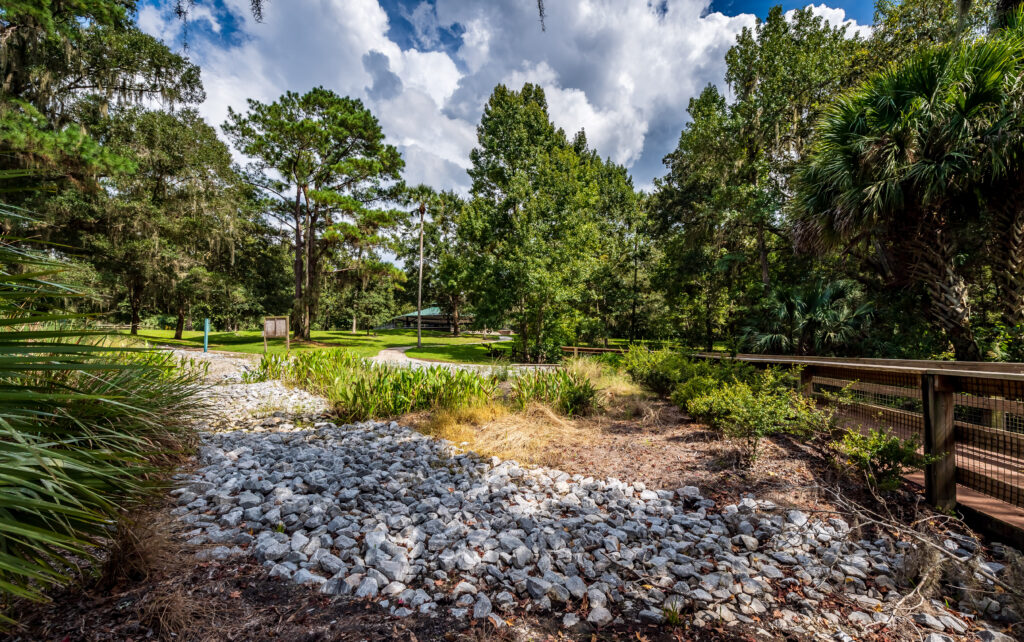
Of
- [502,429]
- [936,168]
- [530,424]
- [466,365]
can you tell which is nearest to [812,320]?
[936,168]

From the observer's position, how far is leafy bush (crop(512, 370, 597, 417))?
19.3 feet

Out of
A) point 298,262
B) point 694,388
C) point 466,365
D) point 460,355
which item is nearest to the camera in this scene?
point 694,388

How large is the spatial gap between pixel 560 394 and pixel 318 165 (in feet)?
59.5

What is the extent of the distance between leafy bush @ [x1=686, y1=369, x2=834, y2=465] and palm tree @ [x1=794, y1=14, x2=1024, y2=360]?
4.73 meters

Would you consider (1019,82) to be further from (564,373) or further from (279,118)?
(279,118)

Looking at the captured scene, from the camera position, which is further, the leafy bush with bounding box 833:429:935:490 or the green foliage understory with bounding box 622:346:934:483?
the green foliage understory with bounding box 622:346:934:483

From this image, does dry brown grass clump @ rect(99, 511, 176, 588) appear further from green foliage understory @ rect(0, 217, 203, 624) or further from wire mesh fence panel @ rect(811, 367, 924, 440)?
wire mesh fence panel @ rect(811, 367, 924, 440)

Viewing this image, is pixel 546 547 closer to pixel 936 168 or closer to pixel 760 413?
pixel 760 413

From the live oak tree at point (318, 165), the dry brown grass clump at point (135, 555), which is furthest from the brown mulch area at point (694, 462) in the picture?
the live oak tree at point (318, 165)

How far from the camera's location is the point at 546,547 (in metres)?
2.54

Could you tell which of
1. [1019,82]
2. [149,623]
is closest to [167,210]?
[149,623]

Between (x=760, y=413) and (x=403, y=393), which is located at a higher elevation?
(x=760, y=413)

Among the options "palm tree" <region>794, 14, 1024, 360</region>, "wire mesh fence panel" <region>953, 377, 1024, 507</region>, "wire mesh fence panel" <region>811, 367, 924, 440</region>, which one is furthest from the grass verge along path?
"palm tree" <region>794, 14, 1024, 360</region>

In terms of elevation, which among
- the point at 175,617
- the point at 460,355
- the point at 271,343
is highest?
the point at 271,343
